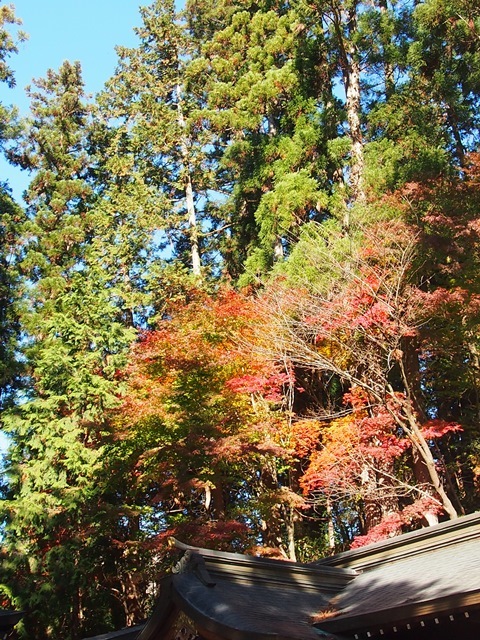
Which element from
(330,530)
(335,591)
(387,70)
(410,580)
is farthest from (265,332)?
(387,70)

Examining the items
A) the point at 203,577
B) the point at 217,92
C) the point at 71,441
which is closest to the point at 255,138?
the point at 217,92

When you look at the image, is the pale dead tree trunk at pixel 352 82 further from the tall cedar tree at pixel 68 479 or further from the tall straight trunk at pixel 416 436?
the tall cedar tree at pixel 68 479

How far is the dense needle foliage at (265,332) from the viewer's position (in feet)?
36.4

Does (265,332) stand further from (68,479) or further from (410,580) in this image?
(410,580)

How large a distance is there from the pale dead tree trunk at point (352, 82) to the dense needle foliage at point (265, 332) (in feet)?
0.24

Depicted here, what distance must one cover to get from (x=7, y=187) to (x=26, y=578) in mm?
12409

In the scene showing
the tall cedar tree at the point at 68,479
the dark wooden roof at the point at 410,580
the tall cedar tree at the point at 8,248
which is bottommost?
the dark wooden roof at the point at 410,580

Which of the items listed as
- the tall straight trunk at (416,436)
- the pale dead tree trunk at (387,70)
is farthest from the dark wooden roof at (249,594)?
the pale dead tree trunk at (387,70)

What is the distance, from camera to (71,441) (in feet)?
41.3

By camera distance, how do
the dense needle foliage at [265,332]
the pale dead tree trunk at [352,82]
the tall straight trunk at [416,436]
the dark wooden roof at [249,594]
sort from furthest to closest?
the pale dead tree trunk at [352,82] → the dense needle foliage at [265,332] → the tall straight trunk at [416,436] → the dark wooden roof at [249,594]

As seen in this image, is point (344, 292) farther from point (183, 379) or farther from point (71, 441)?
point (71, 441)

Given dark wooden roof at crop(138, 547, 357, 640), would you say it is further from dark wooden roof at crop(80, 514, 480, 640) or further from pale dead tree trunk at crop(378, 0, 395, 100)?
pale dead tree trunk at crop(378, 0, 395, 100)

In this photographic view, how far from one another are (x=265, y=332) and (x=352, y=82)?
8699mm

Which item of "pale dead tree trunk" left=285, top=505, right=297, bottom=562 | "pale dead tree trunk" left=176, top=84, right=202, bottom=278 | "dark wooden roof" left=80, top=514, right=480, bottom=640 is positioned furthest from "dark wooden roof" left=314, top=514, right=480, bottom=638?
"pale dead tree trunk" left=176, top=84, right=202, bottom=278
